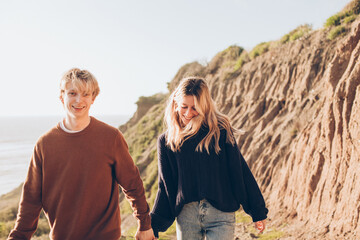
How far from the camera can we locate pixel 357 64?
6.92m

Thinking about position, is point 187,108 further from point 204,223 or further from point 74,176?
point 74,176

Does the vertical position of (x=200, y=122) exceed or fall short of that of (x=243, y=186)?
it exceeds it

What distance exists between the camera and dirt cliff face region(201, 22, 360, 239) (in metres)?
6.59

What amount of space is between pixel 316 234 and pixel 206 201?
167 inches

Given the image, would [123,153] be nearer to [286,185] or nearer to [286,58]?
[286,185]

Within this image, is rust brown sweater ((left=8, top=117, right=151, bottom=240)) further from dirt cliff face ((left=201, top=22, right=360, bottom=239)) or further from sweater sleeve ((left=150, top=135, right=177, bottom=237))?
dirt cliff face ((left=201, top=22, right=360, bottom=239))

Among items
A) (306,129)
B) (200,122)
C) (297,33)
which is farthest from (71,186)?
(297,33)

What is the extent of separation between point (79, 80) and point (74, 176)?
0.84 meters

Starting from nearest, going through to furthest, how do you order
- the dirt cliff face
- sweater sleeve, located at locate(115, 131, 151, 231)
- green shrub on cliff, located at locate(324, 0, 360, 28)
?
sweater sleeve, located at locate(115, 131, 151, 231) < the dirt cliff face < green shrub on cliff, located at locate(324, 0, 360, 28)

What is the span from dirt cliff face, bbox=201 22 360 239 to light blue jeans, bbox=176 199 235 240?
144 inches

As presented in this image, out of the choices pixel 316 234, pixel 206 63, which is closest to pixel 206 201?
pixel 316 234

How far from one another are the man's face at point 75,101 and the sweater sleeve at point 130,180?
1.30 ft

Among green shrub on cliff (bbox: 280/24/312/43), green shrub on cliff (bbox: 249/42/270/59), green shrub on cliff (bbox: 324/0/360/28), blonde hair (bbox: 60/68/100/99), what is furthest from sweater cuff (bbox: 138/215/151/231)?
green shrub on cliff (bbox: 249/42/270/59)

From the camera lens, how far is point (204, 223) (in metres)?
3.22
